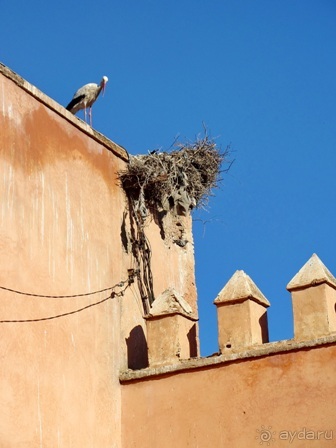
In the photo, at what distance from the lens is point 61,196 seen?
425 inches

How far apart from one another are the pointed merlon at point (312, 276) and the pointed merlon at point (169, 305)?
1.16 meters

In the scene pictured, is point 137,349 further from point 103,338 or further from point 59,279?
point 59,279

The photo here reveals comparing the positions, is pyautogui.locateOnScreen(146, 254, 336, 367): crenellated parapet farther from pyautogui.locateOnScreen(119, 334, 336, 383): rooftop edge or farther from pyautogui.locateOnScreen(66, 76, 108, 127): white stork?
pyautogui.locateOnScreen(66, 76, 108, 127): white stork

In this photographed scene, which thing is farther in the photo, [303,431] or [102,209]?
[102,209]

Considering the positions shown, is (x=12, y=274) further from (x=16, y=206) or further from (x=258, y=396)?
(x=258, y=396)

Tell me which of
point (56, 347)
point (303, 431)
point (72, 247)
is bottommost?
point (303, 431)

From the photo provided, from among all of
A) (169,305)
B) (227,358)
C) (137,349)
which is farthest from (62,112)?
(227,358)

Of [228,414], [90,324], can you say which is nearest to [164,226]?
[90,324]

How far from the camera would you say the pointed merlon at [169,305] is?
431 inches

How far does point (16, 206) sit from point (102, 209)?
1397mm

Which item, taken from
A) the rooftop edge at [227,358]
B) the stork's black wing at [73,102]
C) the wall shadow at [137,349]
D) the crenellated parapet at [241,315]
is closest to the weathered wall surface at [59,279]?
the wall shadow at [137,349]

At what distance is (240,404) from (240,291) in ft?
3.47

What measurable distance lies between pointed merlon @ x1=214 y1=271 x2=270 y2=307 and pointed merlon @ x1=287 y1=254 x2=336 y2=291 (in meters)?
0.42

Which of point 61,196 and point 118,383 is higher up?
point 61,196
